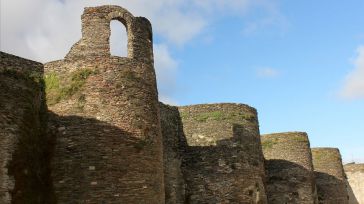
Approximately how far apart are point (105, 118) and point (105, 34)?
10.7 ft

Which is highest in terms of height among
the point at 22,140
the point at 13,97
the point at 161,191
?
the point at 13,97

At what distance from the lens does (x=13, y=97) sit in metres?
16.8

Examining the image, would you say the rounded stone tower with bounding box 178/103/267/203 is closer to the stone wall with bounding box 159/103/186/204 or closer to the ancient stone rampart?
the stone wall with bounding box 159/103/186/204

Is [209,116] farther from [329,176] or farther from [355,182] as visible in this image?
[355,182]

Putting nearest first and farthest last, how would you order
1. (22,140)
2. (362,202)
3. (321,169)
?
(22,140) → (321,169) → (362,202)

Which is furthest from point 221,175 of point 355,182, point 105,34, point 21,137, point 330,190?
point 355,182

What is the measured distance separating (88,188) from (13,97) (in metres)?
3.79

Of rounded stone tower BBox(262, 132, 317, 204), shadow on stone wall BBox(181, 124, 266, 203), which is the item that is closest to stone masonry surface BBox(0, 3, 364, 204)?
shadow on stone wall BBox(181, 124, 266, 203)

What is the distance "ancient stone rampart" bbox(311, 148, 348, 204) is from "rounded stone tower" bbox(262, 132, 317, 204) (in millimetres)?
5368

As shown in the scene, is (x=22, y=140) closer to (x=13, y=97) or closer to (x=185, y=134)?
(x=13, y=97)

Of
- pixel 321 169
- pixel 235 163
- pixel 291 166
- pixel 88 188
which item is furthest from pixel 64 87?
pixel 321 169

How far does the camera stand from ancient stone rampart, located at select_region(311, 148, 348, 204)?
39.7 meters

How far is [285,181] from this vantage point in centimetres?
3312

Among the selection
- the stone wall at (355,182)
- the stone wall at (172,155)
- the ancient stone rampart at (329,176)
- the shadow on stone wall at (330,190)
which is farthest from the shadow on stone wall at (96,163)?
the stone wall at (355,182)
